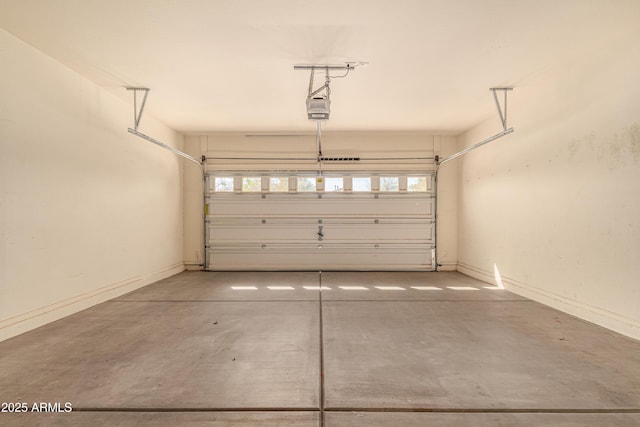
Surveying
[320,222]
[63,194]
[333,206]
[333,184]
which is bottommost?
[320,222]

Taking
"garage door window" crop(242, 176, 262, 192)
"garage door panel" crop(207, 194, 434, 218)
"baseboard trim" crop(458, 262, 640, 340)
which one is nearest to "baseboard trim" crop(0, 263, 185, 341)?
"garage door panel" crop(207, 194, 434, 218)

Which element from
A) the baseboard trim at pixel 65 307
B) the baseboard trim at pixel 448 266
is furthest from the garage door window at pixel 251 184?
the baseboard trim at pixel 448 266

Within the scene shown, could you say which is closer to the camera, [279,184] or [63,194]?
[63,194]

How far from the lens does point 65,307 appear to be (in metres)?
3.13

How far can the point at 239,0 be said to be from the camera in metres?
2.18

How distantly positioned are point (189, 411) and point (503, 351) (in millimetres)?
2449

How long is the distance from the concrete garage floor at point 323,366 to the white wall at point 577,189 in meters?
0.41

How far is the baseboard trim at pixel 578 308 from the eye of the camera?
2.60 m

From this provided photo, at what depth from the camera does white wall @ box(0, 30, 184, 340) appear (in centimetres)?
262

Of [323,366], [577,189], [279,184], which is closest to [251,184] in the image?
[279,184]

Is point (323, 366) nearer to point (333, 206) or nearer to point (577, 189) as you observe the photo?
point (577, 189)

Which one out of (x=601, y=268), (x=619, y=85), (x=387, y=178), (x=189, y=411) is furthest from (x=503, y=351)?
(x=387, y=178)

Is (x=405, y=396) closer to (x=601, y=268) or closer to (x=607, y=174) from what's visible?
(x=601, y=268)

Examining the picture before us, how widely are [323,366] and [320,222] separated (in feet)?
13.3
